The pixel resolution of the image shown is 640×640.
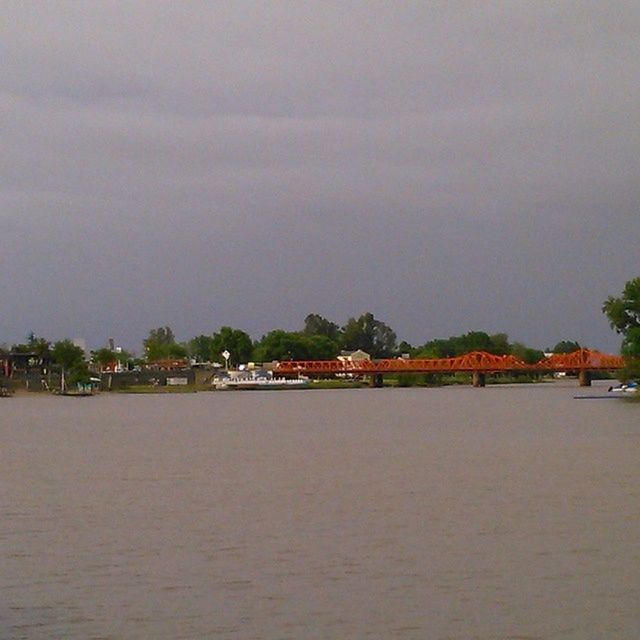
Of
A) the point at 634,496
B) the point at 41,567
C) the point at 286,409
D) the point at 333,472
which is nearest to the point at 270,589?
the point at 41,567

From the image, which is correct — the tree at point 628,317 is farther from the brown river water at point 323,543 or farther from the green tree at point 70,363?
the green tree at point 70,363

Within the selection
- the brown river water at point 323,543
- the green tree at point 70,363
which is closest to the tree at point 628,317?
the brown river water at point 323,543

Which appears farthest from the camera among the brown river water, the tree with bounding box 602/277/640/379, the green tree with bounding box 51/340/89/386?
the green tree with bounding box 51/340/89/386

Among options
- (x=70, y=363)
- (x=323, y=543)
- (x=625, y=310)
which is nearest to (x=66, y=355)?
(x=70, y=363)

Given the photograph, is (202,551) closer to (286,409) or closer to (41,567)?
(41,567)

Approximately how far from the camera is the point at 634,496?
36.9 m

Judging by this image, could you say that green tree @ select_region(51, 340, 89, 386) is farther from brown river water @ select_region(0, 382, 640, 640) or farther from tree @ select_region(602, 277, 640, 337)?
brown river water @ select_region(0, 382, 640, 640)

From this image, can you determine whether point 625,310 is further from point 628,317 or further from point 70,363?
point 70,363

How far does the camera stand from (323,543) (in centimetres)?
2855

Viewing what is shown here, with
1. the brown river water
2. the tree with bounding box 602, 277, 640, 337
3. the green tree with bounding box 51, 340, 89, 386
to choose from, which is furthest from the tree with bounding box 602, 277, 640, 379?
the green tree with bounding box 51, 340, 89, 386

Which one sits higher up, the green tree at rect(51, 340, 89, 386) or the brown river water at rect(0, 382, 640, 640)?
the green tree at rect(51, 340, 89, 386)

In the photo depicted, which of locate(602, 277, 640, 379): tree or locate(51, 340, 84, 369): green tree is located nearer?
locate(602, 277, 640, 379): tree

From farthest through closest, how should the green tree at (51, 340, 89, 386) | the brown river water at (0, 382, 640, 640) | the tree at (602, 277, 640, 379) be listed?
the green tree at (51, 340, 89, 386) → the tree at (602, 277, 640, 379) → the brown river water at (0, 382, 640, 640)

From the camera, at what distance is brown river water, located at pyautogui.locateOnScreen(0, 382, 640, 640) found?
843 inches
